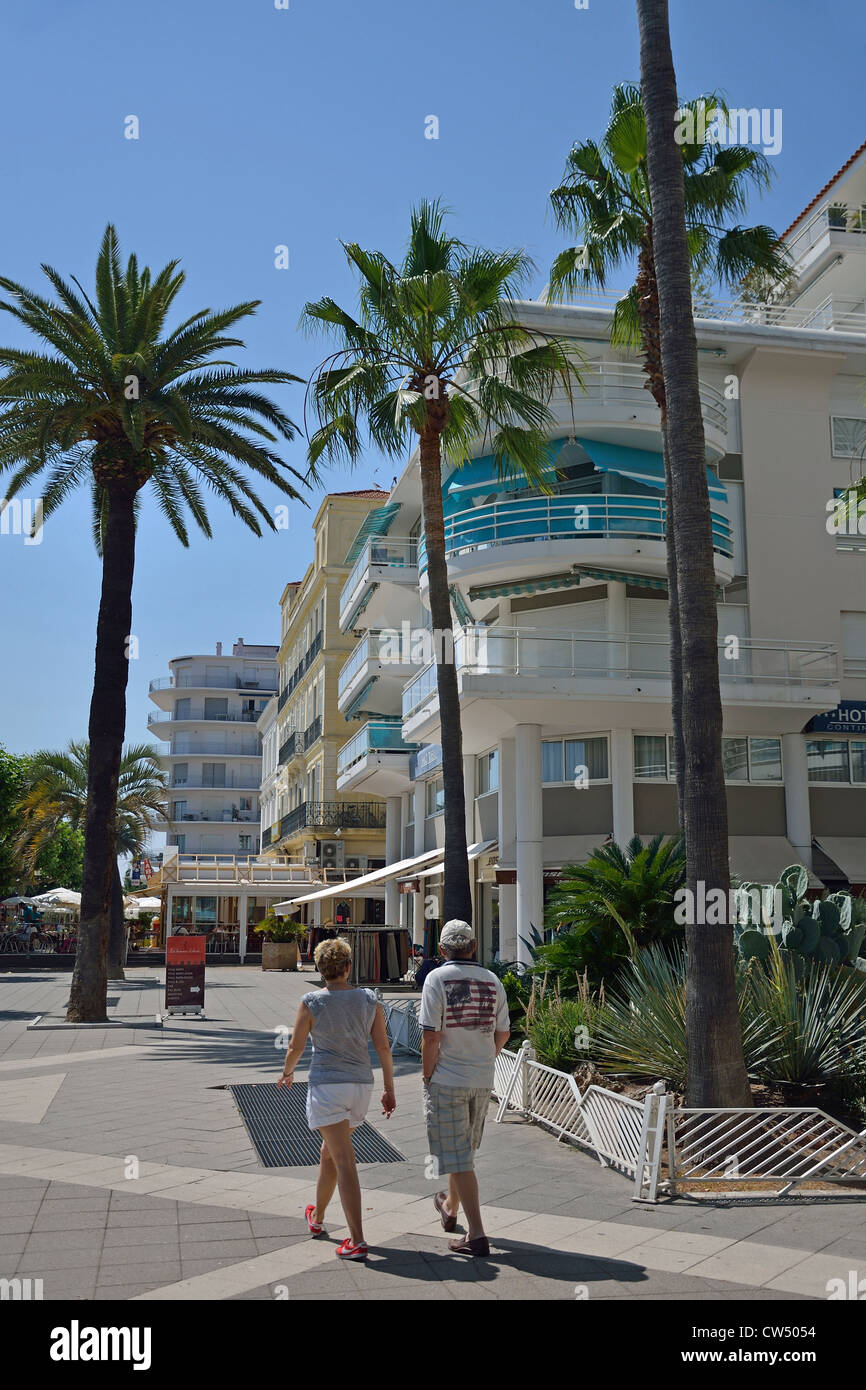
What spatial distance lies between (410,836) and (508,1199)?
30326 millimetres

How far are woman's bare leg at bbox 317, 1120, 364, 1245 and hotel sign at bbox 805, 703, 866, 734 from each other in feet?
71.3

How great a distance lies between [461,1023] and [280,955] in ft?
111

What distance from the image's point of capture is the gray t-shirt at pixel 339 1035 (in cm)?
664

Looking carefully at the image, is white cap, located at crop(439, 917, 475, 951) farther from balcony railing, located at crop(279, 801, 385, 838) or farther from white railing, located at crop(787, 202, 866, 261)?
balcony railing, located at crop(279, 801, 385, 838)

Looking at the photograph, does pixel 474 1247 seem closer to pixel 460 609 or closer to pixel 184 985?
pixel 184 985

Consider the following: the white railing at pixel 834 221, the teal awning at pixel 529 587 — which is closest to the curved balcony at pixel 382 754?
the teal awning at pixel 529 587

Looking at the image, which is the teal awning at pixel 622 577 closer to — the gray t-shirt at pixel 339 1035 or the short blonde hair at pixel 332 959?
the short blonde hair at pixel 332 959

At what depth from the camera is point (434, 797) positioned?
33844 millimetres

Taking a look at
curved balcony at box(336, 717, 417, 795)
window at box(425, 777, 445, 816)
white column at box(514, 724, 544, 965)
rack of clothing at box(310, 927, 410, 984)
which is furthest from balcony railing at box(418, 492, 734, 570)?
curved balcony at box(336, 717, 417, 795)

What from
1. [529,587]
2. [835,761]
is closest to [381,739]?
[529,587]

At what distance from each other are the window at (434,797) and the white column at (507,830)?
6.42 meters

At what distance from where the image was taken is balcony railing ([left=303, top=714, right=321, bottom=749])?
50906 mm

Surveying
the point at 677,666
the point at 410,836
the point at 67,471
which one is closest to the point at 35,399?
the point at 67,471
